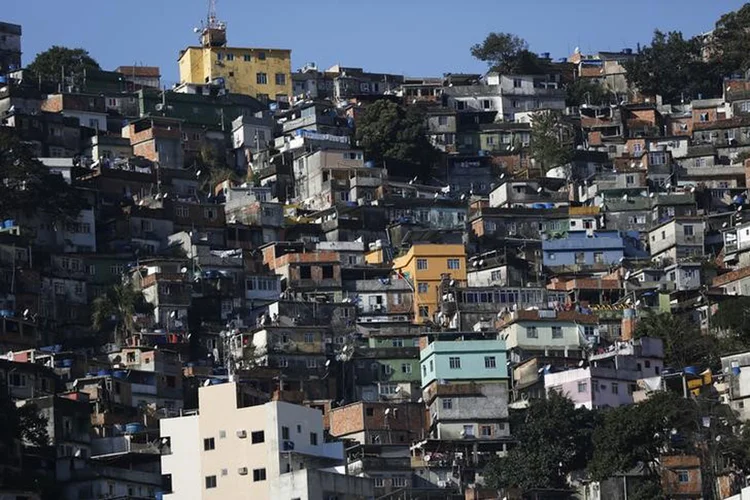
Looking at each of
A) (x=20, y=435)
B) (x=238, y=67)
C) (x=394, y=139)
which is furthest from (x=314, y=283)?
(x=238, y=67)

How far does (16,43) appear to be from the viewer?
111 m

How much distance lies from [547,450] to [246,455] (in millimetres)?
11637

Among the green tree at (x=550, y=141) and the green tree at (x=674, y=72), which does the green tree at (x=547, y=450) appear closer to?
the green tree at (x=550, y=141)

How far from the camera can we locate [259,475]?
55.2 meters

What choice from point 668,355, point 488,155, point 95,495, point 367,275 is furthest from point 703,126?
point 95,495

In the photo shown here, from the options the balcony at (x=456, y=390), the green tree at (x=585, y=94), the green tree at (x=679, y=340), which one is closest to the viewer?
the balcony at (x=456, y=390)

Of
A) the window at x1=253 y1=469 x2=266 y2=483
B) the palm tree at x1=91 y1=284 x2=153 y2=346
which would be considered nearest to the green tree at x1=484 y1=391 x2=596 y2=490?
the window at x1=253 y1=469 x2=266 y2=483

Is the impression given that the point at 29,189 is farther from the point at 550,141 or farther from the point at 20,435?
the point at 550,141

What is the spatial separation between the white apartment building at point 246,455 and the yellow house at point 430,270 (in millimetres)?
26182

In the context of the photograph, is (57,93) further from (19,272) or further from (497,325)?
(497,325)

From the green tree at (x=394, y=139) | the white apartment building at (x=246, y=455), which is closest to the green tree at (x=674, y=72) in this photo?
the green tree at (x=394, y=139)

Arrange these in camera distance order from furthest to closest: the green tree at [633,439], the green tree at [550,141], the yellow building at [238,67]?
the yellow building at [238,67] < the green tree at [550,141] < the green tree at [633,439]

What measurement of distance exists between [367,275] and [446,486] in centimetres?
2147

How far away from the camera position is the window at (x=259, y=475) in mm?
55156
